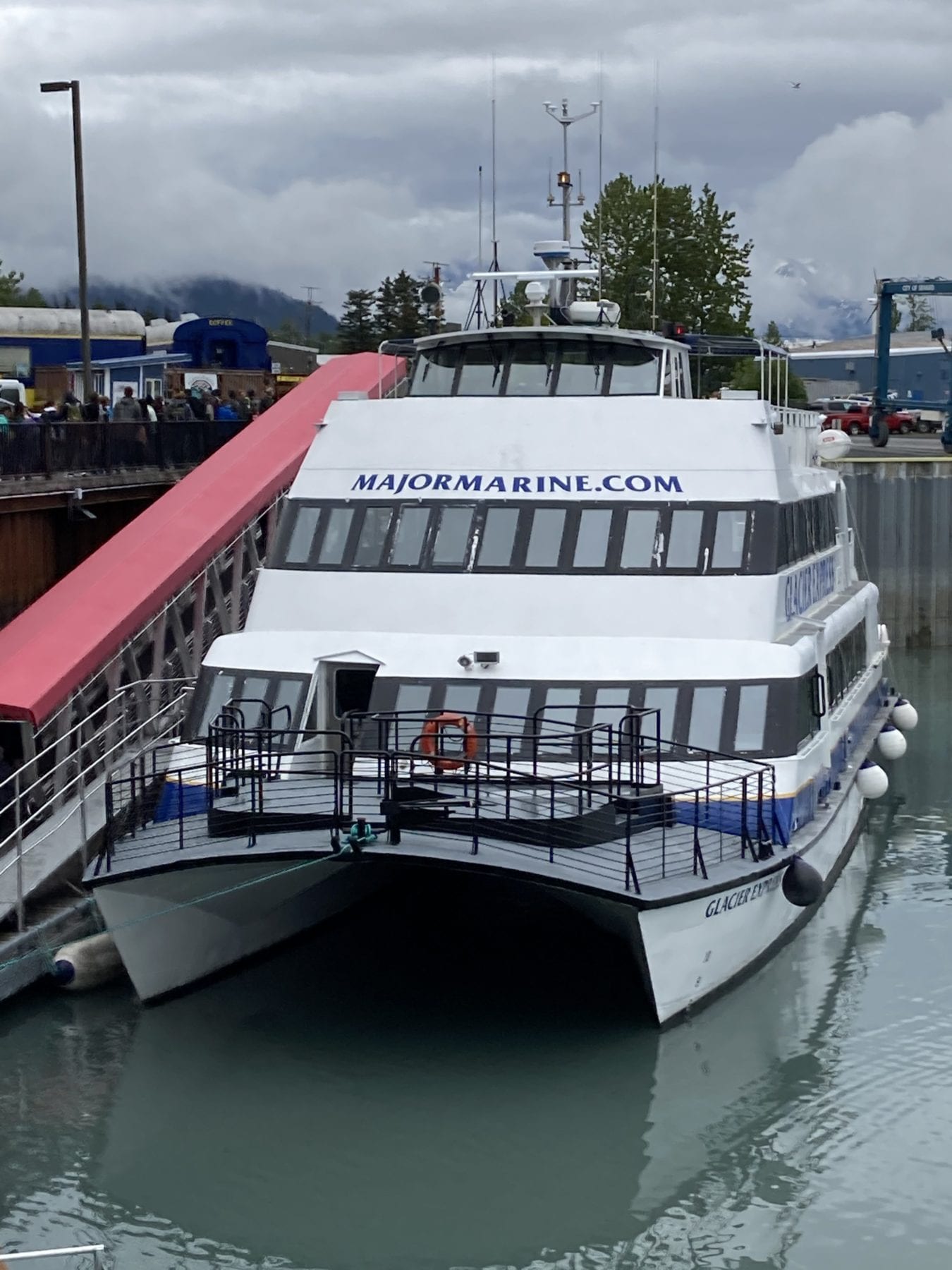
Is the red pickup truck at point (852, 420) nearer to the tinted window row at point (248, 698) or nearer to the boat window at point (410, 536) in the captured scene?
the boat window at point (410, 536)

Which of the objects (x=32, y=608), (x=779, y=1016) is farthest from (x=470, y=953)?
(x=32, y=608)

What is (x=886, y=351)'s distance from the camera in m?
50.1

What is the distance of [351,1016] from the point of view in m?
14.6

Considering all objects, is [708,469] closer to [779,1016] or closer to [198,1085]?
[779,1016]

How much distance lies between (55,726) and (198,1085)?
6392 millimetres

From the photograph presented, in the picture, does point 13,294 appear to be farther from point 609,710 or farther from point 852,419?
point 609,710

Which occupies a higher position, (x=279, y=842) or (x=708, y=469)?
(x=708, y=469)

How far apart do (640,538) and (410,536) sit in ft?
7.29

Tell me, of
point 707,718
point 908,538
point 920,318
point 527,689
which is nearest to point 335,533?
point 527,689

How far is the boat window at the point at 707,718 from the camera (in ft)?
48.0

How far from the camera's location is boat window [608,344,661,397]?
720 inches

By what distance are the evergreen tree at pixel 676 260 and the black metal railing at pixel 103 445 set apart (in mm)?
24256

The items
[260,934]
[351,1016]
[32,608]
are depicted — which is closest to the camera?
[351,1016]

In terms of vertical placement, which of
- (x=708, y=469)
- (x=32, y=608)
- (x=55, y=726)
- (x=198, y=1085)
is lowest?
(x=198, y=1085)
